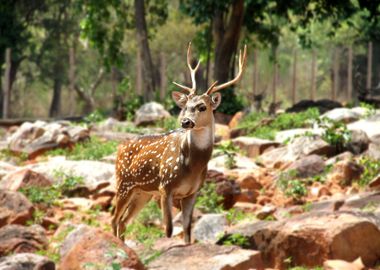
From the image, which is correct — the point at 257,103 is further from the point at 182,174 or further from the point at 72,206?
the point at 182,174

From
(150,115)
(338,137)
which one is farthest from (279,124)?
(338,137)

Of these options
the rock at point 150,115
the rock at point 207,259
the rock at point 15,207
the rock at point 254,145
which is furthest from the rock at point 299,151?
the rock at point 207,259

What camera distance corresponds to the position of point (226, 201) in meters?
13.2

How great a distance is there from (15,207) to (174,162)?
4.06m

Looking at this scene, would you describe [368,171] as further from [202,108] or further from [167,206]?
[202,108]

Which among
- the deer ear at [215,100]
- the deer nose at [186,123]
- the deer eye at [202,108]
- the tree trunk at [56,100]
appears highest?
the deer ear at [215,100]

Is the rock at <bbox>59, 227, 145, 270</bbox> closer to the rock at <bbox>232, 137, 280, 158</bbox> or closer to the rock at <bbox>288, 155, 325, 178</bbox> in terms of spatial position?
the rock at <bbox>288, 155, 325, 178</bbox>

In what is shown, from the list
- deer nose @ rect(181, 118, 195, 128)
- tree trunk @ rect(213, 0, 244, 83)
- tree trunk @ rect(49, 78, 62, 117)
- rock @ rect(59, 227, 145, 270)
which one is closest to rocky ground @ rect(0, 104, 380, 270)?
rock @ rect(59, 227, 145, 270)

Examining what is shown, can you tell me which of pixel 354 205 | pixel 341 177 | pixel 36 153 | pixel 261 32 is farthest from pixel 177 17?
pixel 354 205

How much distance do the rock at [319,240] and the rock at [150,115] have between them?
1327cm

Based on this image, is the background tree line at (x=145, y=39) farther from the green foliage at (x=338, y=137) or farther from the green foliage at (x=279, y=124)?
the green foliage at (x=338, y=137)

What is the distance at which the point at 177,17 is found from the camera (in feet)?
145

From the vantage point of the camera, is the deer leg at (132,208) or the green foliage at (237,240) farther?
the deer leg at (132,208)

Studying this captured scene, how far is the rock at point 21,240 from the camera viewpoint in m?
10.0
